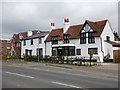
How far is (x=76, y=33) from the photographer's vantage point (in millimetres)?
46094

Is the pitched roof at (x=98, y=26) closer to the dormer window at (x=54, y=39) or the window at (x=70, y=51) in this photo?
the window at (x=70, y=51)

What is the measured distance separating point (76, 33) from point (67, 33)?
2.44m

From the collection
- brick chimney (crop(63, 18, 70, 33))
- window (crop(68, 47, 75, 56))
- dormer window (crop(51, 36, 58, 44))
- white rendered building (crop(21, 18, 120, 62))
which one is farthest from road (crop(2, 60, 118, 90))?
brick chimney (crop(63, 18, 70, 33))

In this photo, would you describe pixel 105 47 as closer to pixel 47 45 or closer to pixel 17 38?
pixel 47 45

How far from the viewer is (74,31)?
4731 centimetres

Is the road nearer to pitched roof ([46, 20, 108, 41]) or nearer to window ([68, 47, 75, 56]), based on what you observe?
pitched roof ([46, 20, 108, 41])

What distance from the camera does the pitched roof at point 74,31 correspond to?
150 feet

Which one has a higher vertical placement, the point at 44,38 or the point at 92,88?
the point at 44,38

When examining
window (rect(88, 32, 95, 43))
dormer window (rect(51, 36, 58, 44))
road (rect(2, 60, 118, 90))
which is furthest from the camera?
dormer window (rect(51, 36, 58, 44))

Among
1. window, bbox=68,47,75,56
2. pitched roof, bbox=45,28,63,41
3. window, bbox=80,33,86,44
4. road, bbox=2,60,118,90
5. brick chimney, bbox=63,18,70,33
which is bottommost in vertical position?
road, bbox=2,60,118,90

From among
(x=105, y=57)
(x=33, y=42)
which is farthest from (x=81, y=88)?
(x=33, y=42)

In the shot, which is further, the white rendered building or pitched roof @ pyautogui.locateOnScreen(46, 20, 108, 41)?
pitched roof @ pyautogui.locateOnScreen(46, 20, 108, 41)

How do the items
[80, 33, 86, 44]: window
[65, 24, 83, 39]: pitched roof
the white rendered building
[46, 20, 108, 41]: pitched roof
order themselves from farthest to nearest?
[65, 24, 83, 39]: pitched roof
[80, 33, 86, 44]: window
[46, 20, 108, 41]: pitched roof
the white rendered building

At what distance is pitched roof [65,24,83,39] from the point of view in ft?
150
